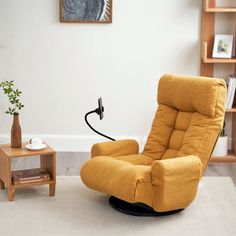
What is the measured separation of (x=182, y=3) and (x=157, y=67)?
65 centimetres

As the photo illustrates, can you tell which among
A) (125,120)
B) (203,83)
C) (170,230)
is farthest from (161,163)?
(125,120)

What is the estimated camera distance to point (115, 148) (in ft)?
15.2

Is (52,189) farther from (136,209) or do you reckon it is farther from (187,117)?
(187,117)

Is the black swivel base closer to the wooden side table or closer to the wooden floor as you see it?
the wooden side table

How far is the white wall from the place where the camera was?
18.7 feet

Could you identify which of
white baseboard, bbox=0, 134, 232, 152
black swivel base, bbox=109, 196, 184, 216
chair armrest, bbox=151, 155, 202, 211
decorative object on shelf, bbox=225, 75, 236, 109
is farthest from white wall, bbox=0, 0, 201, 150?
chair armrest, bbox=151, 155, 202, 211

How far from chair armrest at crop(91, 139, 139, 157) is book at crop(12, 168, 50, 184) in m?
0.40

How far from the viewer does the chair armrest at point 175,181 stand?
12.9 ft

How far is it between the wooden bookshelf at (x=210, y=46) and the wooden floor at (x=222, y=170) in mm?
89

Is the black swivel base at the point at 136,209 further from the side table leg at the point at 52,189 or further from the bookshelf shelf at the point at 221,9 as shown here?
the bookshelf shelf at the point at 221,9

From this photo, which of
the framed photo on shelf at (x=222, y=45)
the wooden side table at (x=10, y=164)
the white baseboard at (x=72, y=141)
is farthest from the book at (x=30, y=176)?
the framed photo on shelf at (x=222, y=45)

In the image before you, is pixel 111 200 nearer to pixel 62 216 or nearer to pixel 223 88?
pixel 62 216

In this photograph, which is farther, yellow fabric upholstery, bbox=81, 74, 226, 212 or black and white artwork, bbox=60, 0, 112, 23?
black and white artwork, bbox=60, 0, 112, 23

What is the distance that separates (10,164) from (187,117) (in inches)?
53.5
